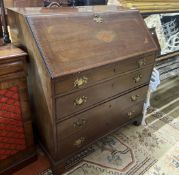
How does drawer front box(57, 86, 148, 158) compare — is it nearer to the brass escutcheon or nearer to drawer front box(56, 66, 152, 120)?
drawer front box(56, 66, 152, 120)

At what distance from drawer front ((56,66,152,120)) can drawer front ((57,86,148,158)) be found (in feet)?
0.23

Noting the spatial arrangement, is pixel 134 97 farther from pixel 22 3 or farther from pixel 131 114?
pixel 22 3

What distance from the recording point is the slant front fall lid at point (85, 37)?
3.62ft

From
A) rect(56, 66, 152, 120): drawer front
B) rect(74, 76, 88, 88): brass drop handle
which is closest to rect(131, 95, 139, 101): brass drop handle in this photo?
rect(56, 66, 152, 120): drawer front

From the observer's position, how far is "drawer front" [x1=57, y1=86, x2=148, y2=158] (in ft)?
4.36

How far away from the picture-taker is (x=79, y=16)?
130 cm

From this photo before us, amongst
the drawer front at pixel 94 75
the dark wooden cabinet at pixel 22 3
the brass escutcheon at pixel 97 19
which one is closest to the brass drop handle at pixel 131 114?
the drawer front at pixel 94 75

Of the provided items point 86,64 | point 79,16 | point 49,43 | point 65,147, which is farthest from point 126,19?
point 65,147

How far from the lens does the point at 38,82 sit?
1238 mm

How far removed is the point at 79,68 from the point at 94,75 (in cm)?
14

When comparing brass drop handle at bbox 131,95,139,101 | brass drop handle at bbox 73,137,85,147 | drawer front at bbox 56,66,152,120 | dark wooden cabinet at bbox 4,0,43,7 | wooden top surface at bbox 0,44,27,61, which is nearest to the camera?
wooden top surface at bbox 0,44,27,61

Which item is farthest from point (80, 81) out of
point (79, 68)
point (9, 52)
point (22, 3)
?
point (22, 3)

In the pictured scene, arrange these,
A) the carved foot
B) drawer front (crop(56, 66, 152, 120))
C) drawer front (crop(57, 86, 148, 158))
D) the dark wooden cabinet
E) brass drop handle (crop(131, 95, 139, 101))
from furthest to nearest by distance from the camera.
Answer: the carved foot → brass drop handle (crop(131, 95, 139, 101)) → the dark wooden cabinet → drawer front (crop(57, 86, 148, 158)) → drawer front (crop(56, 66, 152, 120))

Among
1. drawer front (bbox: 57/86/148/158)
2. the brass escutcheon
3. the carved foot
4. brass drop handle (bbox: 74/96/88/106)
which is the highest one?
the brass escutcheon
